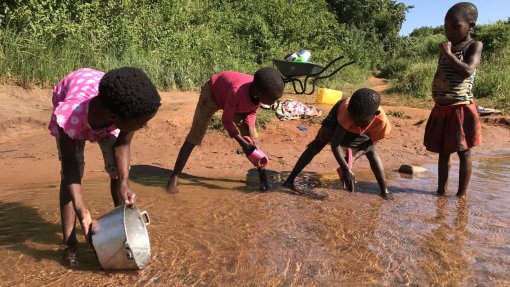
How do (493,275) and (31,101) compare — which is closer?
(493,275)

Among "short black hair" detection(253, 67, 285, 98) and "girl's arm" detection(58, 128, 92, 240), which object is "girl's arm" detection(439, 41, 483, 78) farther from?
"girl's arm" detection(58, 128, 92, 240)

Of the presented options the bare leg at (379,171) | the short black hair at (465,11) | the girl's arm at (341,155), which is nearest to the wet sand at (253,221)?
the bare leg at (379,171)

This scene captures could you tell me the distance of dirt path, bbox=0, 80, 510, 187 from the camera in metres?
4.88

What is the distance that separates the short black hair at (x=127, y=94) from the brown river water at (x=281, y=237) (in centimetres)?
87

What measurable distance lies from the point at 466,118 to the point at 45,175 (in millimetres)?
3911

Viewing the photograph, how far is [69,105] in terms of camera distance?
94.1 inches

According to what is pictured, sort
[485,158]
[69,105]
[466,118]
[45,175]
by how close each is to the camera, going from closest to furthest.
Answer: [69,105]
[466,118]
[45,175]
[485,158]

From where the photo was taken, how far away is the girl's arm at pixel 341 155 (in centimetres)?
388

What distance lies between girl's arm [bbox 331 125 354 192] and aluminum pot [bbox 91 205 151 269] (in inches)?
77.8

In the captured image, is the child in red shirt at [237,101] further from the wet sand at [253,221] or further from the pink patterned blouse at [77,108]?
the pink patterned blouse at [77,108]

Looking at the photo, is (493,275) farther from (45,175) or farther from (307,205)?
(45,175)

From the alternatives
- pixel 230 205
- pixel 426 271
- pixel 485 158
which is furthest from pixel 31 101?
pixel 485 158

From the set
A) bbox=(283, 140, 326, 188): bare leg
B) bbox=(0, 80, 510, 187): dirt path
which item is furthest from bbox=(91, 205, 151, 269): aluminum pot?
bbox=(0, 80, 510, 187): dirt path

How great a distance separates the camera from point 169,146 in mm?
5629
